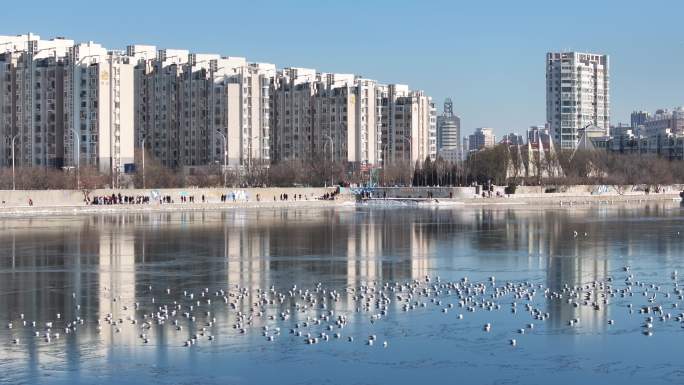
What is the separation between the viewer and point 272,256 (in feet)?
131

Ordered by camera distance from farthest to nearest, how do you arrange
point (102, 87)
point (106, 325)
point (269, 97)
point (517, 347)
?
1. point (269, 97)
2. point (102, 87)
3. point (106, 325)
4. point (517, 347)

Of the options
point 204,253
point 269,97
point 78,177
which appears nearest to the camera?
point 204,253

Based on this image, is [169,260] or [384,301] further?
[169,260]

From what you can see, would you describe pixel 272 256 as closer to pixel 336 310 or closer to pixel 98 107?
pixel 336 310

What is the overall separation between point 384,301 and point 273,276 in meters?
6.66

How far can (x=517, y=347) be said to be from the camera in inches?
825

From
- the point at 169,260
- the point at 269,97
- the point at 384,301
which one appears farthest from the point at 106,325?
the point at 269,97

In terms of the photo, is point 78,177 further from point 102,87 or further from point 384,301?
point 384,301

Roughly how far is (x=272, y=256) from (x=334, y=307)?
14.3 metres

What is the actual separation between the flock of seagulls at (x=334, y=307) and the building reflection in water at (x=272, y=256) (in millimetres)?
464

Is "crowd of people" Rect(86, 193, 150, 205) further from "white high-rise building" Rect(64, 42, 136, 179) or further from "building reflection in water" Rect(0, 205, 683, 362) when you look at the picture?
"white high-rise building" Rect(64, 42, 136, 179)

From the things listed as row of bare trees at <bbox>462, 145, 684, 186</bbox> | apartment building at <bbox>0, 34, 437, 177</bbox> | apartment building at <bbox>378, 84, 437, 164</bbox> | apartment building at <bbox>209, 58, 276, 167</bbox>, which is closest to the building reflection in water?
apartment building at <bbox>0, 34, 437, 177</bbox>

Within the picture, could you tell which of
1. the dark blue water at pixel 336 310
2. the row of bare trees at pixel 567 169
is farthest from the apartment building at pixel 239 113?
the dark blue water at pixel 336 310

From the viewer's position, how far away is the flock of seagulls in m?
22.5
